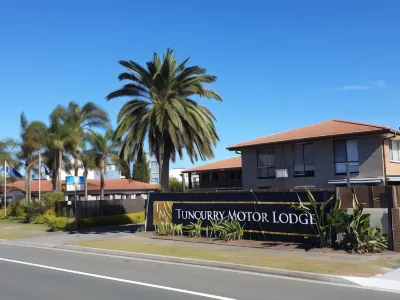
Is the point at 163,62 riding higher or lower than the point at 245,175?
higher

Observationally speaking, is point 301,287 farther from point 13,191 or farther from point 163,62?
point 13,191

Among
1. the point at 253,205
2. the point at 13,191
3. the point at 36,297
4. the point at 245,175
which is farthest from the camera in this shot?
the point at 13,191

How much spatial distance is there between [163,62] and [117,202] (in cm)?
1331

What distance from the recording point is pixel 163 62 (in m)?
22.0

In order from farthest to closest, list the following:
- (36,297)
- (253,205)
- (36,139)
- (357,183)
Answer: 1. (36,139)
2. (357,183)
3. (253,205)
4. (36,297)

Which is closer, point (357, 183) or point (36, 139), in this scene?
point (357, 183)

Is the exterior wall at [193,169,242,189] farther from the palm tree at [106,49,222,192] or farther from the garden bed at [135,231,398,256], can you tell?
the garden bed at [135,231,398,256]

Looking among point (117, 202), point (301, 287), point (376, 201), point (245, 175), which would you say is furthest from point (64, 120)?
point (301, 287)

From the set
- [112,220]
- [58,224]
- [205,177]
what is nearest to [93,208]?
[112,220]

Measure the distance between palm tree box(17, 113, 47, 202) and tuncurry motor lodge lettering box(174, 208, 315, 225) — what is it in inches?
855

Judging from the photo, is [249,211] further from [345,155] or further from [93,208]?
[93,208]

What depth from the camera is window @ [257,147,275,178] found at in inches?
1150

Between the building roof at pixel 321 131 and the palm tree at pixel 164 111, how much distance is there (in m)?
7.05

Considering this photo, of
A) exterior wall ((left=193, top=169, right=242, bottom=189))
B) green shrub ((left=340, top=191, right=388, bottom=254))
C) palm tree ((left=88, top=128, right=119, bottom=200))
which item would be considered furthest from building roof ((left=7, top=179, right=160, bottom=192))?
green shrub ((left=340, top=191, right=388, bottom=254))
